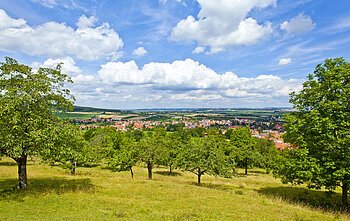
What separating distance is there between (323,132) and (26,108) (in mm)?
22456

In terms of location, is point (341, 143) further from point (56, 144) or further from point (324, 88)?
point (56, 144)

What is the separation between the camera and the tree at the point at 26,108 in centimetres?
1583

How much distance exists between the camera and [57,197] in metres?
17.1

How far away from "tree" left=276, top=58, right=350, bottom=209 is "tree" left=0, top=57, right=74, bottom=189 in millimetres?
19097

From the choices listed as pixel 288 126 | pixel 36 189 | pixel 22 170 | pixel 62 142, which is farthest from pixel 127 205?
pixel 288 126

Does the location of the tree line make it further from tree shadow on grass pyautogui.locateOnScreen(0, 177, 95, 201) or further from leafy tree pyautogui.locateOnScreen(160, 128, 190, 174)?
leafy tree pyautogui.locateOnScreen(160, 128, 190, 174)

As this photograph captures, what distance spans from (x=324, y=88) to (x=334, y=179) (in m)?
7.52

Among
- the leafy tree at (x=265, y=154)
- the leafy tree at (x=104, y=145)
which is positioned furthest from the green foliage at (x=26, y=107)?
the leafy tree at (x=265, y=154)

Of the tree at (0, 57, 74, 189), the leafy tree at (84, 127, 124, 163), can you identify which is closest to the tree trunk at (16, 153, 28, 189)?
the tree at (0, 57, 74, 189)

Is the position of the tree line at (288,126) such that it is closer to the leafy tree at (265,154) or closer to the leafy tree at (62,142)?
the leafy tree at (62,142)

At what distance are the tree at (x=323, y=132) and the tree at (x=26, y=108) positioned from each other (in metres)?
19.1

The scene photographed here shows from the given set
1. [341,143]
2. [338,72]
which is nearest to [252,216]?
[341,143]

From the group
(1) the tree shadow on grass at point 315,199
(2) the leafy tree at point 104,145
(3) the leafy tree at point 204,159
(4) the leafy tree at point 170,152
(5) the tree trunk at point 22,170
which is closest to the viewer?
(5) the tree trunk at point 22,170

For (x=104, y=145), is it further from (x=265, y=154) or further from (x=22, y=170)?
(x=22, y=170)
